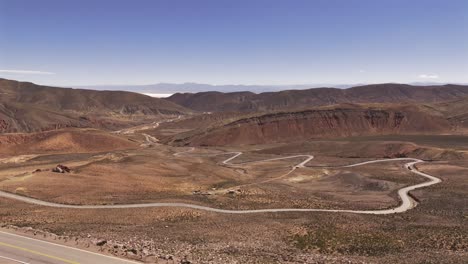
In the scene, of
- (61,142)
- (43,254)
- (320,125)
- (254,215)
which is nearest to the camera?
(43,254)

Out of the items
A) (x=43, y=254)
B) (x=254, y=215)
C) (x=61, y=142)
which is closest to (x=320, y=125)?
(x=61, y=142)

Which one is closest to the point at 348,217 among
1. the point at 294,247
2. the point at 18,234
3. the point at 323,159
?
the point at 294,247

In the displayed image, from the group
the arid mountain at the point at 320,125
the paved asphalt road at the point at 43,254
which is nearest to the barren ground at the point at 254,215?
the paved asphalt road at the point at 43,254

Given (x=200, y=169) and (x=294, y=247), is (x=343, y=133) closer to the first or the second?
(x=200, y=169)

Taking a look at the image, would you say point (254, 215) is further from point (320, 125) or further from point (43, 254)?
point (320, 125)

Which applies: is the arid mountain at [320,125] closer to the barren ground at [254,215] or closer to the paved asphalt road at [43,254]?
the barren ground at [254,215]

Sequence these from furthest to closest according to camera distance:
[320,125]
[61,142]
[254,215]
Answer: [320,125], [61,142], [254,215]
